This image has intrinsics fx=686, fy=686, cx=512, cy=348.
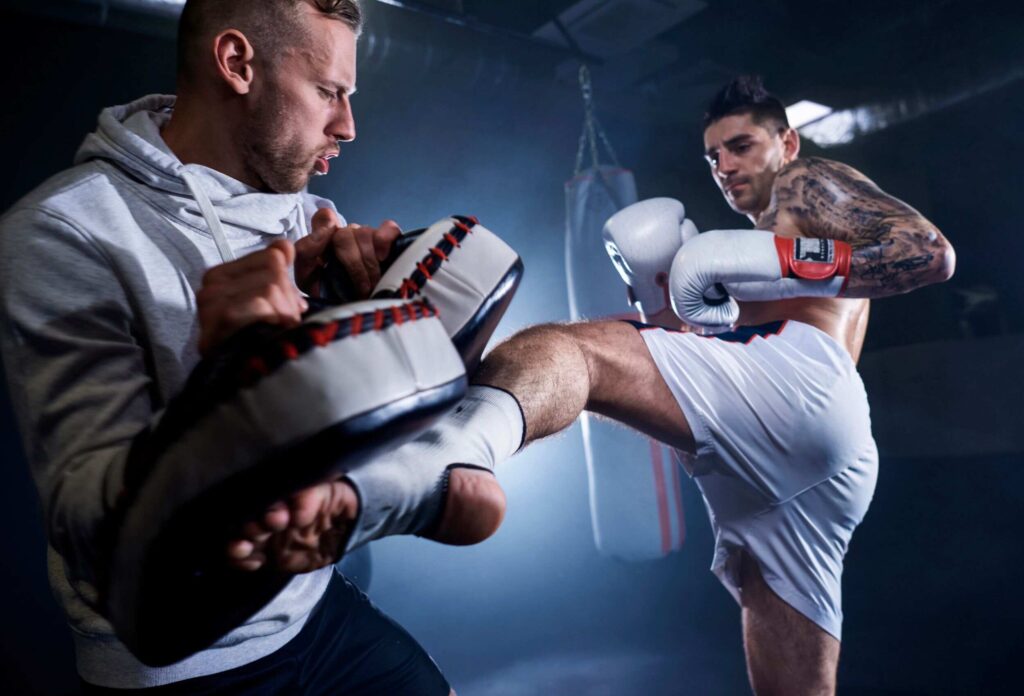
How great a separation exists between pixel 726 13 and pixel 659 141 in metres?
1.12

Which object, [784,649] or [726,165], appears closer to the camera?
[784,649]

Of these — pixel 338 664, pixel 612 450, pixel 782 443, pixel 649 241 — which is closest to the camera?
pixel 338 664

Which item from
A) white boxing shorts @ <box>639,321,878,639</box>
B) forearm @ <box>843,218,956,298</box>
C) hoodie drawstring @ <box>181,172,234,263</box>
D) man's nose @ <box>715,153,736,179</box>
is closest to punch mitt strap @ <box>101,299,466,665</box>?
hoodie drawstring @ <box>181,172,234,263</box>

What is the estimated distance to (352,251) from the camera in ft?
3.14

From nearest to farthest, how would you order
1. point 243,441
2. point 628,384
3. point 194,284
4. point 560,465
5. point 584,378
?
point 243,441 < point 194,284 < point 584,378 < point 628,384 < point 560,465

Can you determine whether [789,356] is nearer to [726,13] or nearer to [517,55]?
[517,55]

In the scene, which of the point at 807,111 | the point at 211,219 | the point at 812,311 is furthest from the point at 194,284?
the point at 807,111

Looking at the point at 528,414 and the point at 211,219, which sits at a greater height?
the point at 211,219

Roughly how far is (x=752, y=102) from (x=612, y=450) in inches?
65.5

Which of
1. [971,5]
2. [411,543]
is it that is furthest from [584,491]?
[971,5]

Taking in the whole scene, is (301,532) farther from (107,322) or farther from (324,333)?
(107,322)

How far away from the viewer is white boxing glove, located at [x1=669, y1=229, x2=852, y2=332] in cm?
174

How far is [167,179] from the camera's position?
103cm

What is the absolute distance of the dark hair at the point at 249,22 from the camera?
1.20m
